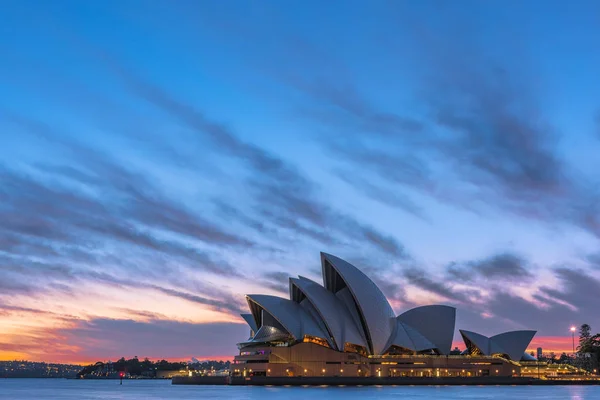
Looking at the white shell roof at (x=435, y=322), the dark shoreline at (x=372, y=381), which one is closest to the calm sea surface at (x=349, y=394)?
the dark shoreline at (x=372, y=381)

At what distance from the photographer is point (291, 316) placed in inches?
A: 3890

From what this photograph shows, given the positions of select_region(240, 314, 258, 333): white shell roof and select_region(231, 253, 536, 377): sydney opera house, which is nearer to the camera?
select_region(231, 253, 536, 377): sydney opera house

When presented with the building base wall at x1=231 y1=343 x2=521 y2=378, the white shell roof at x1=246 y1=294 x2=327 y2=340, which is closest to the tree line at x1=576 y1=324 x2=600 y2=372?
the building base wall at x1=231 y1=343 x2=521 y2=378

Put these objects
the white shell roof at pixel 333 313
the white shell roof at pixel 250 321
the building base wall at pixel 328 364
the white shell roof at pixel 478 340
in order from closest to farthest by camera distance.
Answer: the white shell roof at pixel 333 313 → the building base wall at pixel 328 364 → the white shell roof at pixel 250 321 → the white shell roof at pixel 478 340

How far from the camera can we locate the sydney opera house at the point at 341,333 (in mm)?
97938

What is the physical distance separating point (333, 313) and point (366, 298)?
5.42 m

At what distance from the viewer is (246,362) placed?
346 feet

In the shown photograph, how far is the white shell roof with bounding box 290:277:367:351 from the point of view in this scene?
96938 millimetres

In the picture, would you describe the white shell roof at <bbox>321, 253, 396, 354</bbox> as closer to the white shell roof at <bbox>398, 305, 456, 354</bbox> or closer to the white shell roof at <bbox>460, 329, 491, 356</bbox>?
the white shell roof at <bbox>398, 305, 456, 354</bbox>

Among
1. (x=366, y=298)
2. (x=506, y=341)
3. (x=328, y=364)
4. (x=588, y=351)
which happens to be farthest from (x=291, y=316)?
(x=588, y=351)

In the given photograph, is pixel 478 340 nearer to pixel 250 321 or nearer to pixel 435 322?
pixel 435 322

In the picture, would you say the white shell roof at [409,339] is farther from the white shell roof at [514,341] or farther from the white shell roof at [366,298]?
the white shell roof at [514,341]

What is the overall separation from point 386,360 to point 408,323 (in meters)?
8.58

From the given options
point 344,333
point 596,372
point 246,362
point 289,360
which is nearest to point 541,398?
point 344,333
